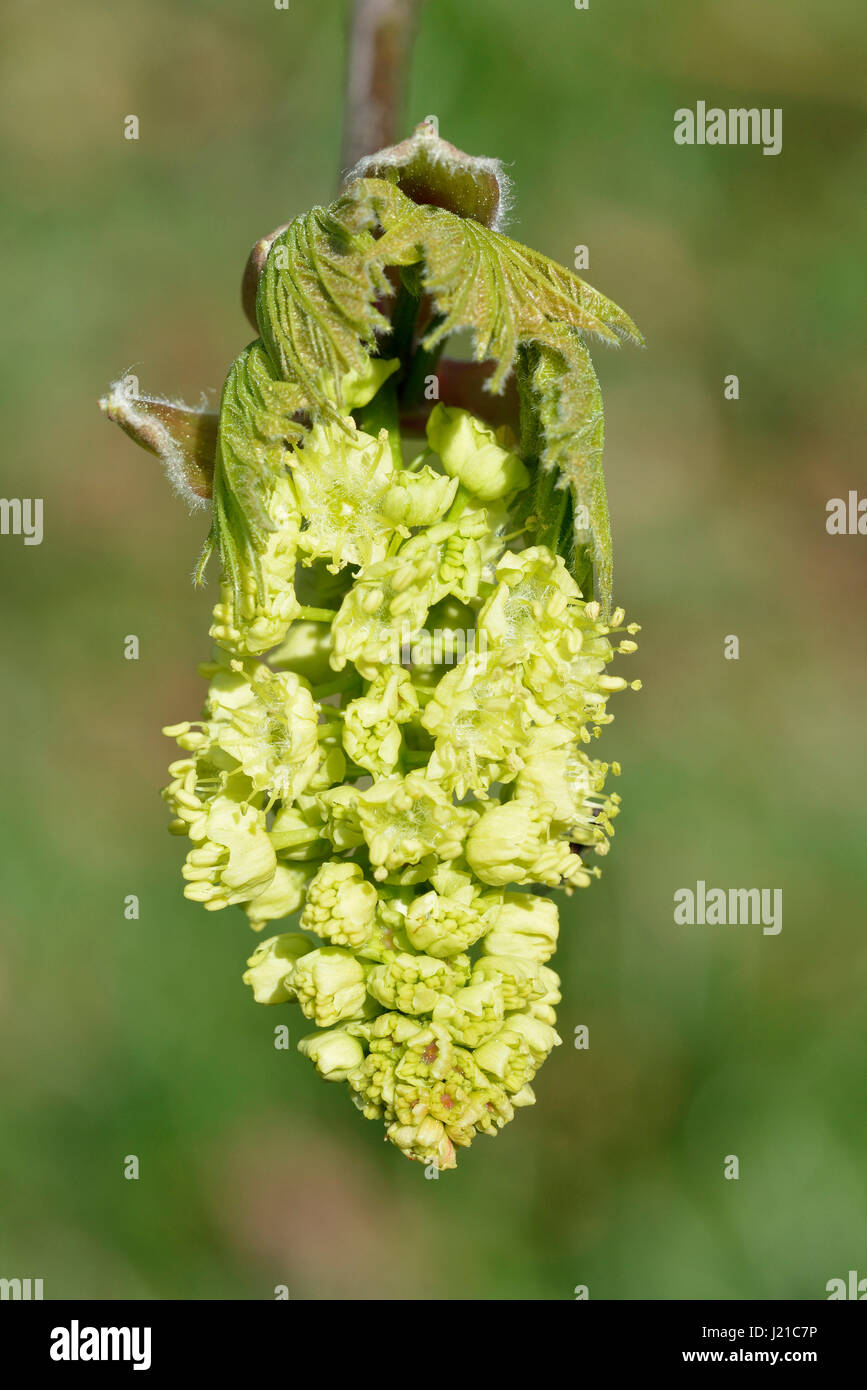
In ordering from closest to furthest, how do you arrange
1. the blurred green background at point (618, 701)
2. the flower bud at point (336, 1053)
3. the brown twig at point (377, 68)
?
the flower bud at point (336, 1053), the brown twig at point (377, 68), the blurred green background at point (618, 701)

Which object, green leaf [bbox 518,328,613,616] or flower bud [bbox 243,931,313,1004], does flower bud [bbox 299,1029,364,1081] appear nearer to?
flower bud [bbox 243,931,313,1004]

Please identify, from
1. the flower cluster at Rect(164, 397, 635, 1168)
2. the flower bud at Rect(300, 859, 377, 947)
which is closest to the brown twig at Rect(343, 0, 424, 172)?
the flower cluster at Rect(164, 397, 635, 1168)

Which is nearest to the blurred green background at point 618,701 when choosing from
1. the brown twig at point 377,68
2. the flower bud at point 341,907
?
the brown twig at point 377,68

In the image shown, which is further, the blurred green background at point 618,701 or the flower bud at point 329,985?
the blurred green background at point 618,701

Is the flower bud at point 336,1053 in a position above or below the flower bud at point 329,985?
below

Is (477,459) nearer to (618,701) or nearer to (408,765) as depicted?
(408,765)

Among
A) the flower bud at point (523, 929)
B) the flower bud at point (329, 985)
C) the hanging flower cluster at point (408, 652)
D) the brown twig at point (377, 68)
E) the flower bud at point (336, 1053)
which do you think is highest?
the brown twig at point (377, 68)

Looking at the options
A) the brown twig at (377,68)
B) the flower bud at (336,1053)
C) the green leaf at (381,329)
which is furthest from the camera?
the brown twig at (377,68)

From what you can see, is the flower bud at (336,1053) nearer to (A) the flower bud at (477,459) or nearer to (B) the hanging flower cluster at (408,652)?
(B) the hanging flower cluster at (408,652)
